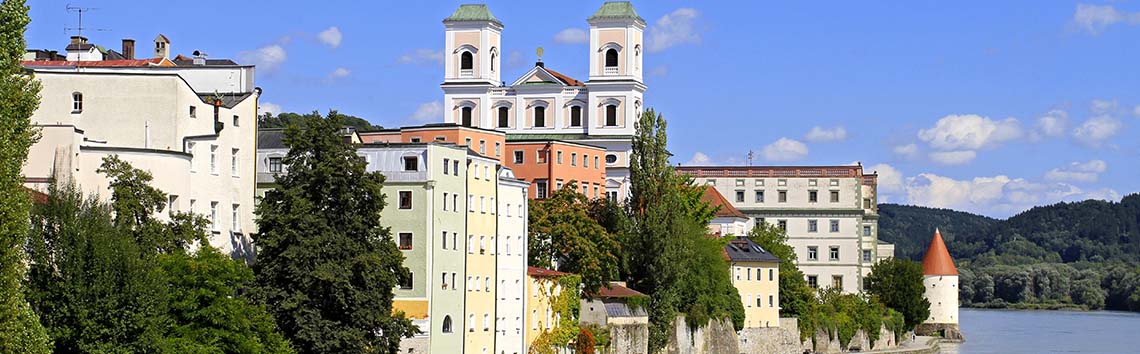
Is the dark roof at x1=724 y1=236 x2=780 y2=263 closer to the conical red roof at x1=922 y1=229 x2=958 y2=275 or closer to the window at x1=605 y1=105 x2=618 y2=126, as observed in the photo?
the window at x1=605 y1=105 x2=618 y2=126

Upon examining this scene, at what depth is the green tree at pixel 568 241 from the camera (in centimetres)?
6969

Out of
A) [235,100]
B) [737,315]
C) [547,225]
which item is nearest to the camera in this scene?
[235,100]

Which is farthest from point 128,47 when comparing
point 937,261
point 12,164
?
point 937,261

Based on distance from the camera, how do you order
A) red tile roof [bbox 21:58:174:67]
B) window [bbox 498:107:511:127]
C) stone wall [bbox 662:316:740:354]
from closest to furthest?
1. red tile roof [bbox 21:58:174:67]
2. stone wall [bbox 662:316:740:354]
3. window [bbox 498:107:511:127]

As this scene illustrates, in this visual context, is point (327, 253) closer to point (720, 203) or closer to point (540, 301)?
point (540, 301)

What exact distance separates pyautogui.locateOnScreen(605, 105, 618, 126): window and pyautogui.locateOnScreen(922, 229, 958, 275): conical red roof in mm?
33150

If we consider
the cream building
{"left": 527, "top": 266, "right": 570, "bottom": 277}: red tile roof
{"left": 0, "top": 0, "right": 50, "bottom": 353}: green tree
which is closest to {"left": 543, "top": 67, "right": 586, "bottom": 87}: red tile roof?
the cream building

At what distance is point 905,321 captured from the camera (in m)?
114

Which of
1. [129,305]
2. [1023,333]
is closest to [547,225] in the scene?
[129,305]

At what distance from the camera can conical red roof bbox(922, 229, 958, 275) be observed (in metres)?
A: 122

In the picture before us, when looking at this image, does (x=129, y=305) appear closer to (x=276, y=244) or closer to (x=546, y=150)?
(x=276, y=244)

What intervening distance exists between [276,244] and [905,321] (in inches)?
2795

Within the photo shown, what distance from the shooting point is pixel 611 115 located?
3851 inches

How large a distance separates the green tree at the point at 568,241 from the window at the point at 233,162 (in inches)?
730
